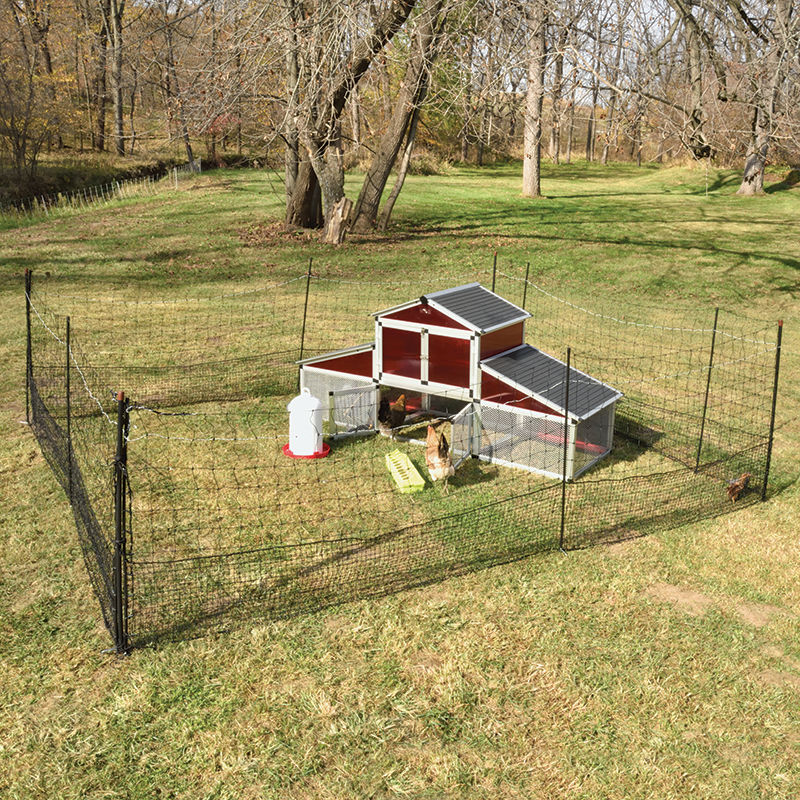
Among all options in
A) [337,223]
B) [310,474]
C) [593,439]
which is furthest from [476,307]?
[337,223]

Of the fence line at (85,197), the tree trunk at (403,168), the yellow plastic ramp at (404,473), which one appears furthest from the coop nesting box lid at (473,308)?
the fence line at (85,197)

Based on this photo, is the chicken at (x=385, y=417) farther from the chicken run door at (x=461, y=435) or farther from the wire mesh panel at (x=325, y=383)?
the chicken run door at (x=461, y=435)

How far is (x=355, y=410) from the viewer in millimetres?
9484

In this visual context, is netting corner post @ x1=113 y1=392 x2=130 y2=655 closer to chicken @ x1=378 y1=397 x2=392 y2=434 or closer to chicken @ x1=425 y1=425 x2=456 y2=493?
chicken @ x1=425 y1=425 x2=456 y2=493

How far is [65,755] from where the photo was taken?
468 cm

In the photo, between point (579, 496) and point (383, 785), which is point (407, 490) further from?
point (383, 785)

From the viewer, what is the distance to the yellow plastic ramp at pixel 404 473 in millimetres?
8031

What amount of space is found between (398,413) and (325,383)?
99 centimetres

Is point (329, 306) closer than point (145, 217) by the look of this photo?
Yes

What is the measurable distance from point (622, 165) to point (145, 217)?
31433 millimetres

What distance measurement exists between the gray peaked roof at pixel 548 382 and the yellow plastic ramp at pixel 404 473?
1.28 metres

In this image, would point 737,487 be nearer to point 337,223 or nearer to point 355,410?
point 355,410

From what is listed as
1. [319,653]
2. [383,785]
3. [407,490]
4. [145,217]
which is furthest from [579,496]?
[145,217]

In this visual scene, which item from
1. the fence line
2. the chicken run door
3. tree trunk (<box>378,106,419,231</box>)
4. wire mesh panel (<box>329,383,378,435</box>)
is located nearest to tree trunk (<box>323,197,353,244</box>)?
tree trunk (<box>378,106,419,231</box>)
